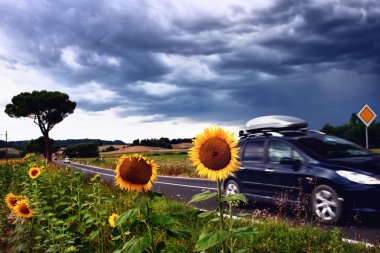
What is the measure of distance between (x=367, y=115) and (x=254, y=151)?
1060 centimetres

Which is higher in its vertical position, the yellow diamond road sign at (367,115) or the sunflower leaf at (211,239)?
the yellow diamond road sign at (367,115)

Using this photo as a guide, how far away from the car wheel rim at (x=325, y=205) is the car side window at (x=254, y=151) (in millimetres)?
1850

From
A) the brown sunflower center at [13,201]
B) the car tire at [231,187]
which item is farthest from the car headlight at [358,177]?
the brown sunflower center at [13,201]

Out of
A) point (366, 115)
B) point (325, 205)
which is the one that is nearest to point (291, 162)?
point (325, 205)

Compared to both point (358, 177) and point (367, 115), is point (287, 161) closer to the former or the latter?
point (358, 177)

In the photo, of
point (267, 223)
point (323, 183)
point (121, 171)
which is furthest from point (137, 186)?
point (323, 183)

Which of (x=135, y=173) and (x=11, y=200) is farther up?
(x=135, y=173)

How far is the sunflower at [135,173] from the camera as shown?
321 centimetres

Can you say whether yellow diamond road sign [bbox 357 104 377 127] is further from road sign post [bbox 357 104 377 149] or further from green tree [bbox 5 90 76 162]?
green tree [bbox 5 90 76 162]

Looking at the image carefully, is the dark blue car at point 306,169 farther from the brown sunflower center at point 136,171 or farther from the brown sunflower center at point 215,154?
the brown sunflower center at point 136,171

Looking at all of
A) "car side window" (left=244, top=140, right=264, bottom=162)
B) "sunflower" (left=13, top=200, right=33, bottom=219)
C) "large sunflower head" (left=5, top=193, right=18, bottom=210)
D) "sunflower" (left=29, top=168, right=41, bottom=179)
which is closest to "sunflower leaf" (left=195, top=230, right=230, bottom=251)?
"sunflower" (left=13, top=200, right=33, bottom=219)

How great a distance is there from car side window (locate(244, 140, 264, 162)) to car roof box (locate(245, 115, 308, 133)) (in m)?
0.32

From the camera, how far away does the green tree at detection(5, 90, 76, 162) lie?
6116cm

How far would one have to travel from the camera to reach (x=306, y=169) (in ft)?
25.7
